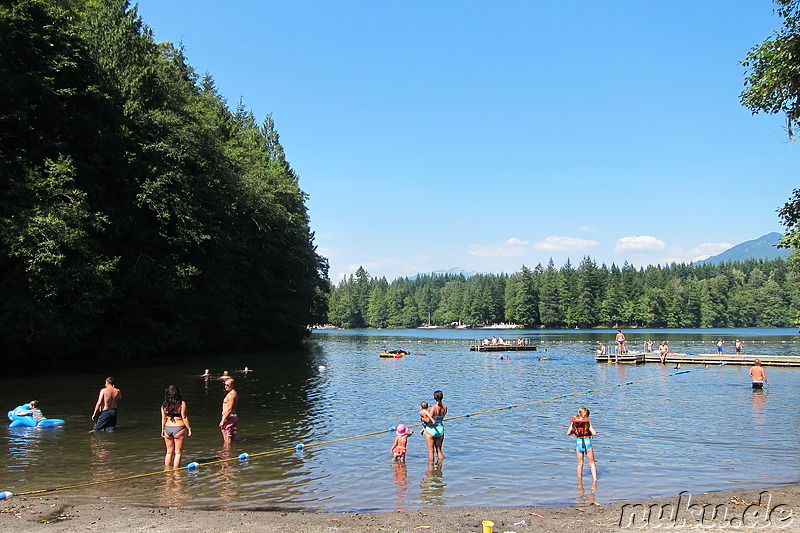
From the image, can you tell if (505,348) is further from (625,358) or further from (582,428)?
(582,428)

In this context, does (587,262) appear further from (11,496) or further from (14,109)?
(11,496)

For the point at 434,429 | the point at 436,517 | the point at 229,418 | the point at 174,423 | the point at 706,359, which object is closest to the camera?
the point at 436,517

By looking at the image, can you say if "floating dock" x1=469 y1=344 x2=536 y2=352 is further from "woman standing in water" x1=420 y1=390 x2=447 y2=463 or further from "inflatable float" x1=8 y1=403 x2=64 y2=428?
"woman standing in water" x1=420 y1=390 x2=447 y2=463

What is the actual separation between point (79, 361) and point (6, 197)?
1532 centimetres

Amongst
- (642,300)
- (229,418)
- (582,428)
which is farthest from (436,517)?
(642,300)

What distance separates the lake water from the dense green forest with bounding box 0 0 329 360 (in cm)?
586

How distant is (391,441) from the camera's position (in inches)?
745

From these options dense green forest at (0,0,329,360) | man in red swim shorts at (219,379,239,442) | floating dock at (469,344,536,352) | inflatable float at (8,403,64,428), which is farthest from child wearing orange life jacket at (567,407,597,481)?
floating dock at (469,344,536,352)

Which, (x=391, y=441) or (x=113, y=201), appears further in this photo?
(x=113, y=201)

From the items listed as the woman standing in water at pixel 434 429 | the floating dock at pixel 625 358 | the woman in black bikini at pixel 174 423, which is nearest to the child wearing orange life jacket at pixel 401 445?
the woman standing in water at pixel 434 429

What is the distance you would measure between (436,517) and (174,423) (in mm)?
7028

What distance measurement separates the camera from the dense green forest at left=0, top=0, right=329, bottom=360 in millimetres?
32062

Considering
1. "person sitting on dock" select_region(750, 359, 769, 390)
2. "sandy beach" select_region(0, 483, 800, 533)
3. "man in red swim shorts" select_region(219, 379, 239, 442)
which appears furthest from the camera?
"person sitting on dock" select_region(750, 359, 769, 390)

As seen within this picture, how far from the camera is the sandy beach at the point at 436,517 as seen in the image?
32.8 ft
